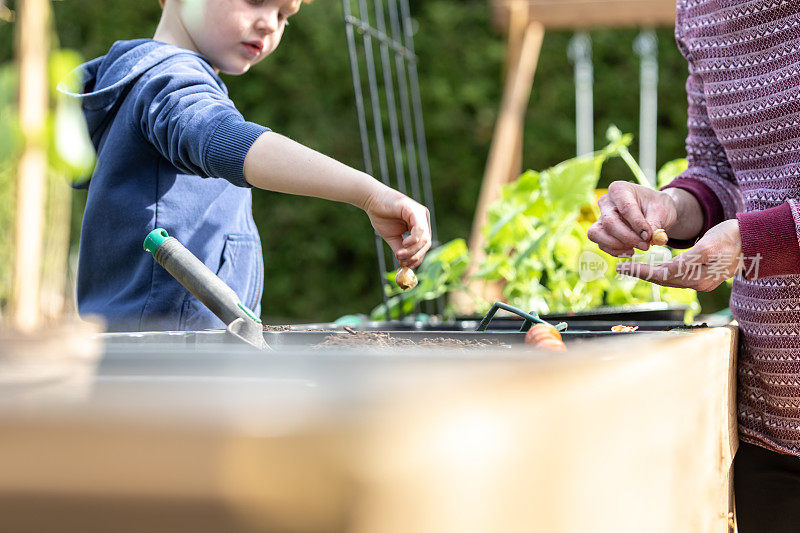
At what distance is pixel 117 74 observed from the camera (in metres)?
1.03

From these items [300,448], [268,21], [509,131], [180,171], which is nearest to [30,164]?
[300,448]

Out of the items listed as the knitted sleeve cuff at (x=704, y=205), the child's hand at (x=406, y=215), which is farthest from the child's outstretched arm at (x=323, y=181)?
the knitted sleeve cuff at (x=704, y=205)

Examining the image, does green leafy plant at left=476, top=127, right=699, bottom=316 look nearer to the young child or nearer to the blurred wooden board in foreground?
the young child

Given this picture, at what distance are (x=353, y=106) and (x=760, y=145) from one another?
3.56 meters

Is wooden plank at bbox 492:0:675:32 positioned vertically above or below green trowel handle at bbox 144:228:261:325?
above

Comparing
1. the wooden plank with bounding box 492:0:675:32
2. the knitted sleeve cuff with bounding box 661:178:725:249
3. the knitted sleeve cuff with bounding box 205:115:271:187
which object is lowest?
the knitted sleeve cuff with bounding box 661:178:725:249

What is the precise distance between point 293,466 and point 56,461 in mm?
61

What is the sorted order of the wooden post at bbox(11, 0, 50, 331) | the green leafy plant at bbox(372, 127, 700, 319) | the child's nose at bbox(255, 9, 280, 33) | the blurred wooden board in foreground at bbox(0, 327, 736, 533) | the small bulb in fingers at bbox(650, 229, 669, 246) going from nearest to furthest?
the blurred wooden board in foreground at bbox(0, 327, 736, 533) < the wooden post at bbox(11, 0, 50, 331) < the small bulb in fingers at bbox(650, 229, 669, 246) < the child's nose at bbox(255, 9, 280, 33) < the green leafy plant at bbox(372, 127, 700, 319)

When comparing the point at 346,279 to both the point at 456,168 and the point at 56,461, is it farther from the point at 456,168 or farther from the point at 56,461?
the point at 56,461

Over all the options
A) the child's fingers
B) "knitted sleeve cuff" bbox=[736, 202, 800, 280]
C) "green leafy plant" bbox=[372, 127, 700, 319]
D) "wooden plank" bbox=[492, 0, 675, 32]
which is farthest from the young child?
"wooden plank" bbox=[492, 0, 675, 32]

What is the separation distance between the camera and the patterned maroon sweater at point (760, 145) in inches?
35.6

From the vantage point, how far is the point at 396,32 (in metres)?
2.56

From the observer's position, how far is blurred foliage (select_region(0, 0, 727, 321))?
3973 millimetres

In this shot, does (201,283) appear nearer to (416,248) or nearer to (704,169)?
(416,248)
